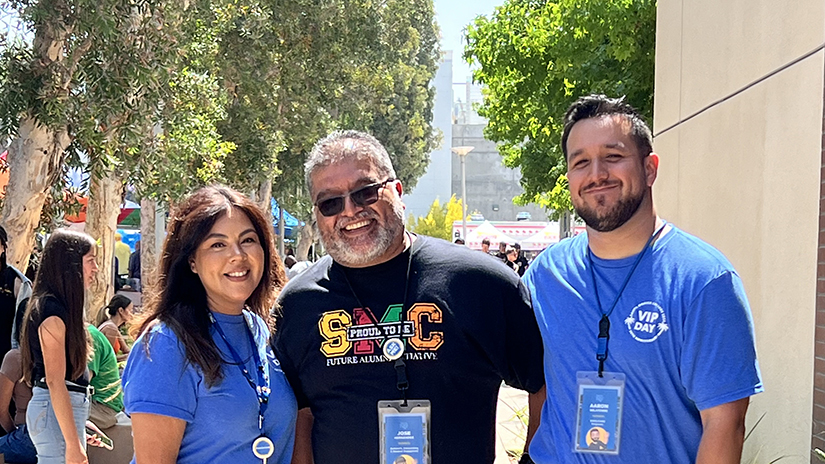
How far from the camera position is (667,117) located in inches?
310

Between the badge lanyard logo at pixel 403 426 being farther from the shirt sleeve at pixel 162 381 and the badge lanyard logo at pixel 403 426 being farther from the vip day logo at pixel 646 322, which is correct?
the vip day logo at pixel 646 322

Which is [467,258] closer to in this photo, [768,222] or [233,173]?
[768,222]

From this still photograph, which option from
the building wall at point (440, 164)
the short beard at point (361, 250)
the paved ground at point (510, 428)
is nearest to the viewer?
the short beard at point (361, 250)

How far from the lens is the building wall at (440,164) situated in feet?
297

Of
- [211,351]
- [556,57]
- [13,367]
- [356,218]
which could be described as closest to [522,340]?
[356,218]

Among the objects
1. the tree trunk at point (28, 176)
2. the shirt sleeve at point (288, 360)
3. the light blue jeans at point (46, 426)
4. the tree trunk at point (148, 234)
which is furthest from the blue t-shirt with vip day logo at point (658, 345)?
the tree trunk at point (148, 234)

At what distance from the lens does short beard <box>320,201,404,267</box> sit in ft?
9.18

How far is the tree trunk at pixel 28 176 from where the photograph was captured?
256 inches

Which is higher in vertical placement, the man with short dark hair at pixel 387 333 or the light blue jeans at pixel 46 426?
the man with short dark hair at pixel 387 333

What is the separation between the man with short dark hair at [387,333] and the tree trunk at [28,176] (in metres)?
4.51

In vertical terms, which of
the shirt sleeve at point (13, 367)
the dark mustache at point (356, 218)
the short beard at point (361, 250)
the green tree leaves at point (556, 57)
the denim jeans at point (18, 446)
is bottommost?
the denim jeans at point (18, 446)

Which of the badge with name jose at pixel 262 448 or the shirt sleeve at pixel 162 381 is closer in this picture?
the shirt sleeve at pixel 162 381

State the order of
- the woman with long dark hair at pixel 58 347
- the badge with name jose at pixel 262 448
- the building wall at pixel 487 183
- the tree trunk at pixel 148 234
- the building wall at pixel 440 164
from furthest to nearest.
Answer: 1. the building wall at pixel 487 183
2. the building wall at pixel 440 164
3. the tree trunk at pixel 148 234
4. the woman with long dark hair at pixel 58 347
5. the badge with name jose at pixel 262 448

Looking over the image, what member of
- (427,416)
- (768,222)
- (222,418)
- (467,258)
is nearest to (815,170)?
(768,222)
